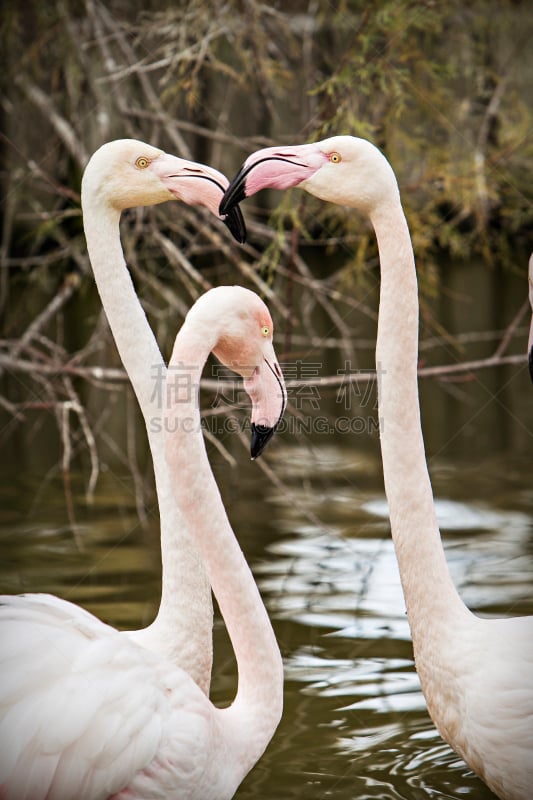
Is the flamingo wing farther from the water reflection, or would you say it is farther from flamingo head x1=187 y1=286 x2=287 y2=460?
the water reflection

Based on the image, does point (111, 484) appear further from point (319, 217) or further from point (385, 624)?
point (385, 624)

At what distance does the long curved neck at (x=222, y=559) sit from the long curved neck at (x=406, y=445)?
1.52 ft

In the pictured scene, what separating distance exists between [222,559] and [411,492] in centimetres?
60

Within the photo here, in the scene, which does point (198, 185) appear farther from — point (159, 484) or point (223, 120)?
point (223, 120)

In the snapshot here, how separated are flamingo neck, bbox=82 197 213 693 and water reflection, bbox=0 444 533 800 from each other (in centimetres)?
52

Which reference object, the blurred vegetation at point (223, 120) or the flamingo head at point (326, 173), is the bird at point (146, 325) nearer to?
the flamingo head at point (326, 173)

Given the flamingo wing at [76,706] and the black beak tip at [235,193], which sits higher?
the black beak tip at [235,193]

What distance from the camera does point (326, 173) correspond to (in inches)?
129

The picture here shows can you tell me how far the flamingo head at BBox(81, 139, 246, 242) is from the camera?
135 inches

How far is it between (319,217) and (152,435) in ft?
9.17

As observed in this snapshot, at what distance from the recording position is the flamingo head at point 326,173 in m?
3.23

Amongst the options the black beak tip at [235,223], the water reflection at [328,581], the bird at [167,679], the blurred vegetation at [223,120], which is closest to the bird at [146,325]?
the black beak tip at [235,223]

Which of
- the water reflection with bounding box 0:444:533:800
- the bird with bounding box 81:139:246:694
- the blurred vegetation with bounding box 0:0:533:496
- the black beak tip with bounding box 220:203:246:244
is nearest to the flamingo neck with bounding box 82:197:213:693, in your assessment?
the bird with bounding box 81:139:246:694

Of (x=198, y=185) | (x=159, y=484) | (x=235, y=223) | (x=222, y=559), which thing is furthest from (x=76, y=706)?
(x=198, y=185)
